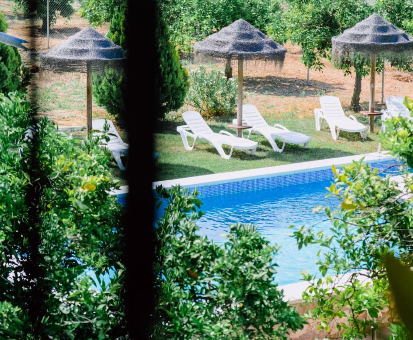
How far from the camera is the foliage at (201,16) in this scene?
8.38 m

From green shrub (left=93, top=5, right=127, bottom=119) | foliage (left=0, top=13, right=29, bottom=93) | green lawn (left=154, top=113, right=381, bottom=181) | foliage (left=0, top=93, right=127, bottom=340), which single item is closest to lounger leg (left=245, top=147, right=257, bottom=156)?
green lawn (left=154, top=113, right=381, bottom=181)

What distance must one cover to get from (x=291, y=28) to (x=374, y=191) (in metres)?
6.46

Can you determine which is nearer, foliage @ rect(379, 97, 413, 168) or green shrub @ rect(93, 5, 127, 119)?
foliage @ rect(379, 97, 413, 168)

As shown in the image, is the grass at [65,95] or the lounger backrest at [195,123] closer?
the lounger backrest at [195,123]

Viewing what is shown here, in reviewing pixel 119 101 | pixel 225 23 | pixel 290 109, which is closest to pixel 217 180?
pixel 119 101

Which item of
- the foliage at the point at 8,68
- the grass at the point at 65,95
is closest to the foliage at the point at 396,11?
the grass at the point at 65,95

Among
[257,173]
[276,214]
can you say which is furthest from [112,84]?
[276,214]

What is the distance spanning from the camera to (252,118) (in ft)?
20.7

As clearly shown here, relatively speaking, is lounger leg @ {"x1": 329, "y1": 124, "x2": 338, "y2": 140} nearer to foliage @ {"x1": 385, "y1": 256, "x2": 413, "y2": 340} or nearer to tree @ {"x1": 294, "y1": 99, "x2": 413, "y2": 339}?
tree @ {"x1": 294, "y1": 99, "x2": 413, "y2": 339}

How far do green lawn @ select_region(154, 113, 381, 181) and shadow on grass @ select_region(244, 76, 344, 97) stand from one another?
1336mm

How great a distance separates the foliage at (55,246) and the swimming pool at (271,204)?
226cm

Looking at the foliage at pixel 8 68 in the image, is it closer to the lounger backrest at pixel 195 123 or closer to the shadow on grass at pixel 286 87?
the lounger backrest at pixel 195 123

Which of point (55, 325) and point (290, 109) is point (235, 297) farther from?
point (290, 109)

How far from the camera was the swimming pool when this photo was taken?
411 centimetres
